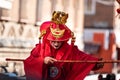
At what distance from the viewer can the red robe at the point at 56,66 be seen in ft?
17.8

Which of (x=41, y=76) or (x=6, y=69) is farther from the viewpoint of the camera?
(x=6, y=69)

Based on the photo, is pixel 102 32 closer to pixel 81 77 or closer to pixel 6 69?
pixel 6 69

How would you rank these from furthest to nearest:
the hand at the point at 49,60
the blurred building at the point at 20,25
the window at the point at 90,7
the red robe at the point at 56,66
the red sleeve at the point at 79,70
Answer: the window at the point at 90,7 → the blurred building at the point at 20,25 → the red sleeve at the point at 79,70 → the red robe at the point at 56,66 → the hand at the point at 49,60

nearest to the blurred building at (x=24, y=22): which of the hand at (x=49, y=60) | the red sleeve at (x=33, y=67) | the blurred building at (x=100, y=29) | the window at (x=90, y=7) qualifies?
the red sleeve at (x=33, y=67)

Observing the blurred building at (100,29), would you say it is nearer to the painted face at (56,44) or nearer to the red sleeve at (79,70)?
the red sleeve at (79,70)

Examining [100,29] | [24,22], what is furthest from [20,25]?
[100,29]

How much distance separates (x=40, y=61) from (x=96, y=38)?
20133 mm

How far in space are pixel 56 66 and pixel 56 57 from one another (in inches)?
3.9

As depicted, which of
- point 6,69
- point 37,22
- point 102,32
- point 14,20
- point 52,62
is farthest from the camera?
point 102,32

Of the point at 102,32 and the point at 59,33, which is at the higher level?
the point at 59,33

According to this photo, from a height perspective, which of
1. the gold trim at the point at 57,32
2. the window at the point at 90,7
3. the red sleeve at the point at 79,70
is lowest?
the window at the point at 90,7

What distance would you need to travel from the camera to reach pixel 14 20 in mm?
9539

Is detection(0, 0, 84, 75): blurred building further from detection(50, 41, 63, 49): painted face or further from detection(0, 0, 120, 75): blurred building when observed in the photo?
detection(50, 41, 63, 49): painted face

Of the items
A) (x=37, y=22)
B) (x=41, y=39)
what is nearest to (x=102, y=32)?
(x=37, y=22)
